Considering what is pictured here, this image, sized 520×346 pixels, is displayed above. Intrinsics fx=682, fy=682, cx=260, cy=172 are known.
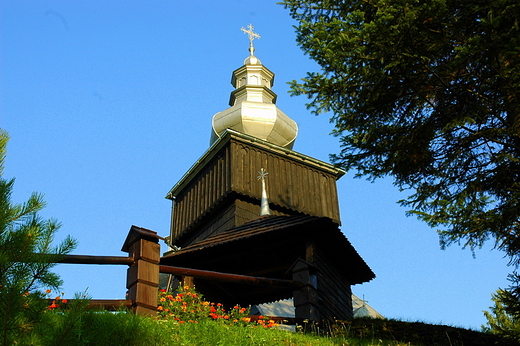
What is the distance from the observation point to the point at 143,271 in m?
8.76

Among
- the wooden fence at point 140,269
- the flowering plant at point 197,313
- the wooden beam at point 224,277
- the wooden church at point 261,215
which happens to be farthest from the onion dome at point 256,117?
the wooden fence at point 140,269

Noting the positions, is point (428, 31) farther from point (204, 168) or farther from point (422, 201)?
point (204, 168)

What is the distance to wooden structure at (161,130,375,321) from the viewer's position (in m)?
13.8

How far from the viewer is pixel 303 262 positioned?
41.4 ft

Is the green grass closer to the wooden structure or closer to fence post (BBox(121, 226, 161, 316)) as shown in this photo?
fence post (BBox(121, 226, 161, 316))

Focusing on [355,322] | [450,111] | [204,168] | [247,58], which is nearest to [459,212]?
[450,111]

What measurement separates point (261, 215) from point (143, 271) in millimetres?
11347

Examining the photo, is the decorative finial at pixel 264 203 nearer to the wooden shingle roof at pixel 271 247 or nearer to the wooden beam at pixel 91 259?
the wooden shingle roof at pixel 271 247

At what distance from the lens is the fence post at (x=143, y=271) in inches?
339

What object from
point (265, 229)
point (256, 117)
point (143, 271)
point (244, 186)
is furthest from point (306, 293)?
point (256, 117)

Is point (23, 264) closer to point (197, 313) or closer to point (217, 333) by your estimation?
point (217, 333)

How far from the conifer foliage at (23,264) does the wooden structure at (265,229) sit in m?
7.36

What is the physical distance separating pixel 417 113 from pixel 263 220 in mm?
6422

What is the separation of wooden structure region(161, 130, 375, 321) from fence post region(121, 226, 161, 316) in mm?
4106
